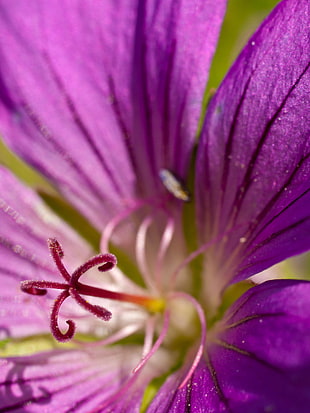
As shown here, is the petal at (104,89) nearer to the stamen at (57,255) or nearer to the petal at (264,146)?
the petal at (264,146)

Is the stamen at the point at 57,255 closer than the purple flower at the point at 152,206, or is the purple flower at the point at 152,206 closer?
the purple flower at the point at 152,206

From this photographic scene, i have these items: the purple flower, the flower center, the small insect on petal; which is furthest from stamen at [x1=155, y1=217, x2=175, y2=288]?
the flower center

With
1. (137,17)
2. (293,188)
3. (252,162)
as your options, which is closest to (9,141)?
(137,17)

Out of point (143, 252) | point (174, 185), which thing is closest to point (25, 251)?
point (143, 252)

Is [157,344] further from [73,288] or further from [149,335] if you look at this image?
[73,288]

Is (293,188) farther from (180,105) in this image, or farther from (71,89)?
(71,89)

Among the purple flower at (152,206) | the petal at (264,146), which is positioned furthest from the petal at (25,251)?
the petal at (264,146)
